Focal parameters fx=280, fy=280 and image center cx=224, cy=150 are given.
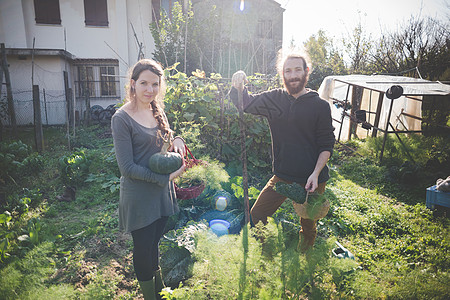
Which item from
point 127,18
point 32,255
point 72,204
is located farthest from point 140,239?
point 127,18

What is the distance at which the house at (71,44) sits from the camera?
11.4 m

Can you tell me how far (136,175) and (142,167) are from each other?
0.21 ft

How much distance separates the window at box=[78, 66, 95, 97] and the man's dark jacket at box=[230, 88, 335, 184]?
41.8 ft

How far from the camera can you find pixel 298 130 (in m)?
2.31

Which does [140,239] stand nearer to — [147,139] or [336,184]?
[147,139]

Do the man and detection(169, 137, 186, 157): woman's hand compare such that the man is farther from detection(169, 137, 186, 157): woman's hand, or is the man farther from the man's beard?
detection(169, 137, 186, 157): woman's hand

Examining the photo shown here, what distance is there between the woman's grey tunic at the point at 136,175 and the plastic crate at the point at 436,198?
428cm

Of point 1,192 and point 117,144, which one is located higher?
point 117,144

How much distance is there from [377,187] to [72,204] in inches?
217

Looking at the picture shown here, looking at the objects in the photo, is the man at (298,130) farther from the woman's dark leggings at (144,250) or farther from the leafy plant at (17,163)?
the leafy plant at (17,163)

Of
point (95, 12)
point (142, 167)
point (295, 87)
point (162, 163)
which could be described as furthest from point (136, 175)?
point (95, 12)

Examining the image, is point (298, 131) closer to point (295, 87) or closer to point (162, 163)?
point (295, 87)

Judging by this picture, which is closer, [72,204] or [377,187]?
[72,204]

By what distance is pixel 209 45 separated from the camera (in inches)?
453
